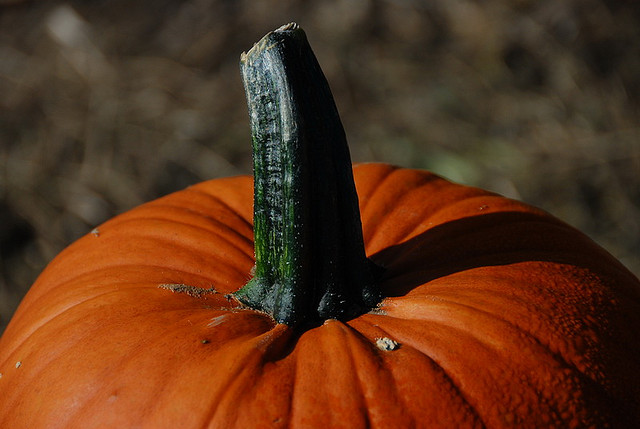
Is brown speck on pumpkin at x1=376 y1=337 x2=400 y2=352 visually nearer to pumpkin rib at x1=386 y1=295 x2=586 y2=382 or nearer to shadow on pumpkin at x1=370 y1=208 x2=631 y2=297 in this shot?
pumpkin rib at x1=386 y1=295 x2=586 y2=382

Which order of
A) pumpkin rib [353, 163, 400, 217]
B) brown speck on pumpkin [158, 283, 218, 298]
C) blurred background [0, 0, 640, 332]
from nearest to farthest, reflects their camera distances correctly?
brown speck on pumpkin [158, 283, 218, 298] < pumpkin rib [353, 163, 400, 217] < blurred background [0, 0, 640, 332]

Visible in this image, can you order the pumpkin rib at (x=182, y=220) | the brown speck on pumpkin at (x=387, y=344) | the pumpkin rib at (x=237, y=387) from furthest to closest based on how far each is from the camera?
the pumpkin rib at (x=182, y=220) → the brown speck on pumpkin at (x=387, y=344) → the pumpkin rib at (x=237, y=387)

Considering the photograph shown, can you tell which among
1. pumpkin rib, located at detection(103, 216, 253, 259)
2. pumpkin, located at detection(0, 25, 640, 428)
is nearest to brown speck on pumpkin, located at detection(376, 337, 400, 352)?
pumpkin, located at detection(0, 25, 640, 428)

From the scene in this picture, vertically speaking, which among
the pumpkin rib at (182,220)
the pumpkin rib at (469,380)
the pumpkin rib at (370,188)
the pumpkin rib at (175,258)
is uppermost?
the pumpkin rib at (370,188)

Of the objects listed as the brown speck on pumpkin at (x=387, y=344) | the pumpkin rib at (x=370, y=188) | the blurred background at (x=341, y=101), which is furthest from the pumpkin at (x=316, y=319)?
the blurred background at (x=341, y=101)

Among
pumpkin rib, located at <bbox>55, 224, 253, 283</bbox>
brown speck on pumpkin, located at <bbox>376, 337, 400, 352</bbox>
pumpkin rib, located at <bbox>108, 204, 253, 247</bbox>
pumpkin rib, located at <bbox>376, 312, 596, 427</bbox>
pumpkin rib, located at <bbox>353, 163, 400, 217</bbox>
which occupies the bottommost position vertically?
pumpkin rib, located at <bbox>376, 312, 596, 427</bbox>

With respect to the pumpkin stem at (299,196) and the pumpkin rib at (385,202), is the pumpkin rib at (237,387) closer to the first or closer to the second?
the pumpkin stem at (299,196)
